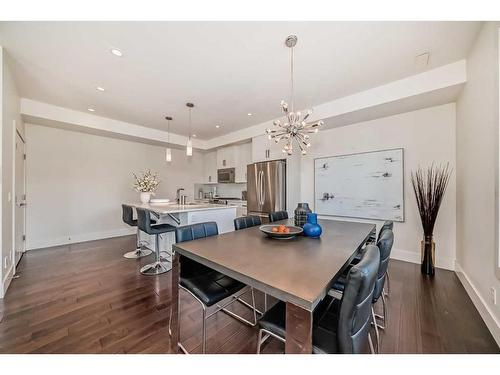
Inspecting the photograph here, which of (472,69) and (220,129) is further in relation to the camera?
(220,129)

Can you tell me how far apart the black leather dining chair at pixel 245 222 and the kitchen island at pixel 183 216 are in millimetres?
997

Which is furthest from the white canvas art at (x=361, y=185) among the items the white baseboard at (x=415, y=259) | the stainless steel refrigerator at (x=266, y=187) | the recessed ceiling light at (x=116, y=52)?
the recessed ceiling light at (x=116, y=52)

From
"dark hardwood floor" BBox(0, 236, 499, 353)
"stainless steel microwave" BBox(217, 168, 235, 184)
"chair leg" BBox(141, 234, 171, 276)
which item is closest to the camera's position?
"dark hardwood floor" BBox(0, 236, 499, 353)

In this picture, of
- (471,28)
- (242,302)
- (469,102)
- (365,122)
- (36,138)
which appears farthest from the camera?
(36,138)

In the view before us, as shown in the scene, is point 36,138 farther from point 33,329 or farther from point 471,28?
point 471,28

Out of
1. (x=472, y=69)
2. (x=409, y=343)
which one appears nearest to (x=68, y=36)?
(x=409, y=343)

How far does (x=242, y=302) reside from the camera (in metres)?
2.15

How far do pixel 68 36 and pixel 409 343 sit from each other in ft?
13.2

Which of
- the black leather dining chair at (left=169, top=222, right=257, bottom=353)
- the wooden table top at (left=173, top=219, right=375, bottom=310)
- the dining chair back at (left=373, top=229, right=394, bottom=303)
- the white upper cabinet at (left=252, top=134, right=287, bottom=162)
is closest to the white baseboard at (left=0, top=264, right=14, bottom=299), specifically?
the black leather dining chair at (left=169, top=222, right=257, bottom=353)

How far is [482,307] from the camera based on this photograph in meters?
1.88

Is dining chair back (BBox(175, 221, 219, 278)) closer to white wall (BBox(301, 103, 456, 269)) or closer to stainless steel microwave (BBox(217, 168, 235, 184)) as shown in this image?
white wall (BBox(301, 103, 456, 269))

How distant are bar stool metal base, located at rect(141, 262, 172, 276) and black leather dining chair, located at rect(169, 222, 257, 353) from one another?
51.6 inches

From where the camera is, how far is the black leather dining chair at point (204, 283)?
1446mm

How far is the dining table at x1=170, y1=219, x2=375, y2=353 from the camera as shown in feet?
2.93
